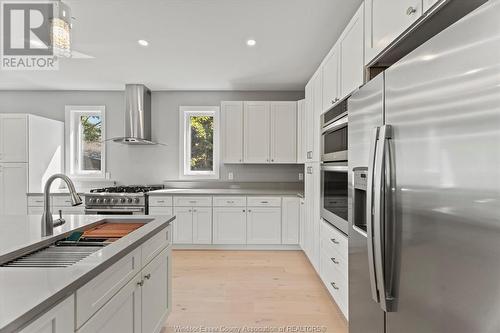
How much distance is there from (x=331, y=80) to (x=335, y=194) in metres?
1.05

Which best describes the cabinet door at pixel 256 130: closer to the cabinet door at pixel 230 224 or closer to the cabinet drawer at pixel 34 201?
the cabinet door at pixel 230 224

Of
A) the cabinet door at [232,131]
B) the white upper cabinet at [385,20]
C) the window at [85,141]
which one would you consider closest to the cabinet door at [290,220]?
the cabinet door at [232,131]

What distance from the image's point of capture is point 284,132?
4254 millimetres

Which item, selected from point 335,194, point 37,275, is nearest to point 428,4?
point 335,194

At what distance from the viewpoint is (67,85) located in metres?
4.41

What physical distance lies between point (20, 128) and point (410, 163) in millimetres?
4966

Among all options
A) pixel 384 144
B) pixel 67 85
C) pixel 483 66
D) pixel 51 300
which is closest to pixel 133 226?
pixel 51 300

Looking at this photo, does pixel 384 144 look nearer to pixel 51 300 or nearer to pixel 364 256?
pixel 364 256

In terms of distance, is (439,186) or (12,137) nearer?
(439,186)

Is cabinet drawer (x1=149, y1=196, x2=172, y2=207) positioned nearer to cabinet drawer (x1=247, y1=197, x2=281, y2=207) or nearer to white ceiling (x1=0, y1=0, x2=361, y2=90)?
cabinet drawer (x1=247, y1=197, x2=281, y2=207)

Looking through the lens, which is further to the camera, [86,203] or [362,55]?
[86,203]

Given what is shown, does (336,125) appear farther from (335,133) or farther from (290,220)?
(290,220)

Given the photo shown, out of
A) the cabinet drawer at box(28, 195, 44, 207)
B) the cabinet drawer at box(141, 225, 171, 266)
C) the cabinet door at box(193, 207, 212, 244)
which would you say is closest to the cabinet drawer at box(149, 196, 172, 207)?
the cabinet door at box(193, 207, 212, 244)

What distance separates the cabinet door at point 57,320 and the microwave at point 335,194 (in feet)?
5.51
